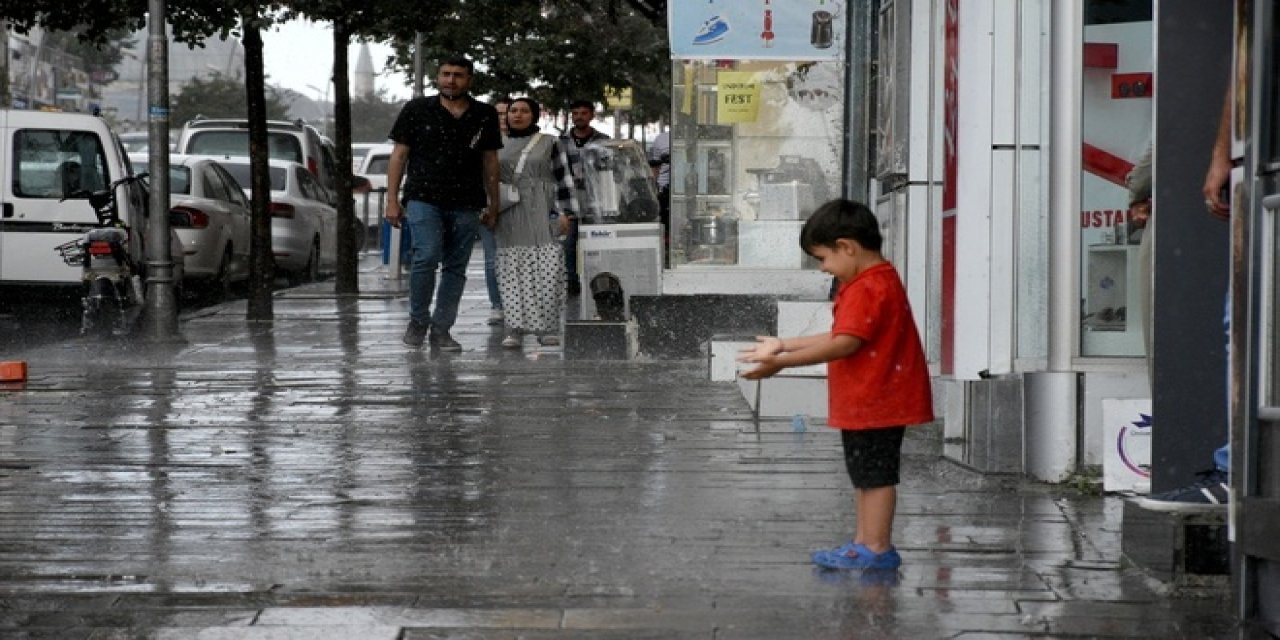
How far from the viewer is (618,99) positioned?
133ft

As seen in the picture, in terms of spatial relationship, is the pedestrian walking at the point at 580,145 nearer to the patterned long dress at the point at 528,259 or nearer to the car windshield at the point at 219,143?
the patterned long dress at the point at 528,259

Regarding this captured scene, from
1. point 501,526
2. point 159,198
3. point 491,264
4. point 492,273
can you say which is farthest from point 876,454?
point 492,273

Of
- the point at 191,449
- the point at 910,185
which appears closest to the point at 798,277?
the point at 910,185

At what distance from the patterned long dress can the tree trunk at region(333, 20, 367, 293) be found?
6.94 m

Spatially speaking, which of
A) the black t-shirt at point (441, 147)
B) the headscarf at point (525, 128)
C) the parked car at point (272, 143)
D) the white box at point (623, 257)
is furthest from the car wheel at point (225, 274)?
the black t-shirt at point (441, 147)

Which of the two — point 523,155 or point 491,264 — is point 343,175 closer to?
point 491,264

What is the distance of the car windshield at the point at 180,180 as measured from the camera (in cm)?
2350

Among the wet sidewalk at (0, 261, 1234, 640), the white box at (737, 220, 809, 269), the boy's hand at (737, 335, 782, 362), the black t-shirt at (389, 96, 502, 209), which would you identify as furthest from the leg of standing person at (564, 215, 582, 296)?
the boy's hand at (737, 335, 782, 362)

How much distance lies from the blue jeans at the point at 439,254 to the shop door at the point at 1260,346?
9300 millimetres

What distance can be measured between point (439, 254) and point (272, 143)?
17500 millimetres

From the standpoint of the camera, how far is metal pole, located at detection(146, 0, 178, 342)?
52.8 feet

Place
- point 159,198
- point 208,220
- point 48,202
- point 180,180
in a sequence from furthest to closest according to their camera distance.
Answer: point 180,180, point 208,220, point 48,202, point 159,198

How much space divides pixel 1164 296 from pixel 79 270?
14.8 m

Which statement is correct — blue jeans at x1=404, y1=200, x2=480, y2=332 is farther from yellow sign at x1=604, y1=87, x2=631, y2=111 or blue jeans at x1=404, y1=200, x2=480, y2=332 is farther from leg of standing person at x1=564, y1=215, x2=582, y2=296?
yellow sign at x1=604, y1=87, x2=631, y2=111
